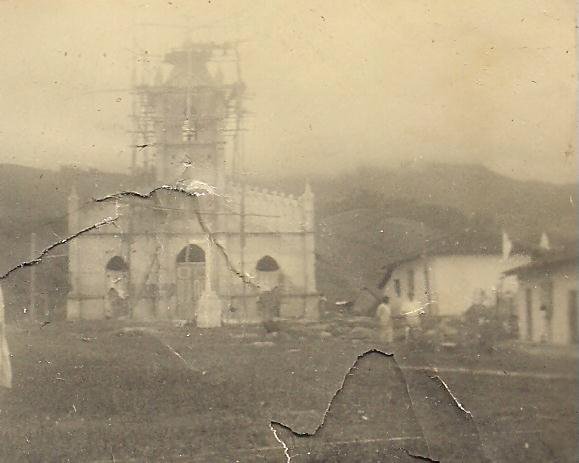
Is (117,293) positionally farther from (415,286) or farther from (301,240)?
(415,286)

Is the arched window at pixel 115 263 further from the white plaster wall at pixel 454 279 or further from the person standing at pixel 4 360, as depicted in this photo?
the white plaster wall at pixel 454 279

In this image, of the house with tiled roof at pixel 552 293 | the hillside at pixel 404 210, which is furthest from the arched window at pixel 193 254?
the house with tiled roof at pixel 552 293

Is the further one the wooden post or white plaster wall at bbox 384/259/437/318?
the wooden post

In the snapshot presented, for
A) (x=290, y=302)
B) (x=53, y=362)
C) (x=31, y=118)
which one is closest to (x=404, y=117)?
(x=290, y=302)

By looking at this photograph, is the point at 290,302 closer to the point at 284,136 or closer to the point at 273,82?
the point at 284,136

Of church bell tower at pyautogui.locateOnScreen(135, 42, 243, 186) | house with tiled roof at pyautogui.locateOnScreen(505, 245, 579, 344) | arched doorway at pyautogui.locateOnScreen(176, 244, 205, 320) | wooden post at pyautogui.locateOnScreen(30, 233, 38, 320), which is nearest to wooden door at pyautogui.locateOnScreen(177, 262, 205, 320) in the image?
arched doorway at pyautogui.locateOnScreen(176, 244, 205, 320)

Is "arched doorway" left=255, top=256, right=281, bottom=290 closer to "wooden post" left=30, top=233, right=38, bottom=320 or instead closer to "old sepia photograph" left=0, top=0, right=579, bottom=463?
"old sepia photograph" left=0, top=0, right=579, bottom=463

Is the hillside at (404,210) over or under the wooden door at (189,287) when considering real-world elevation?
over
